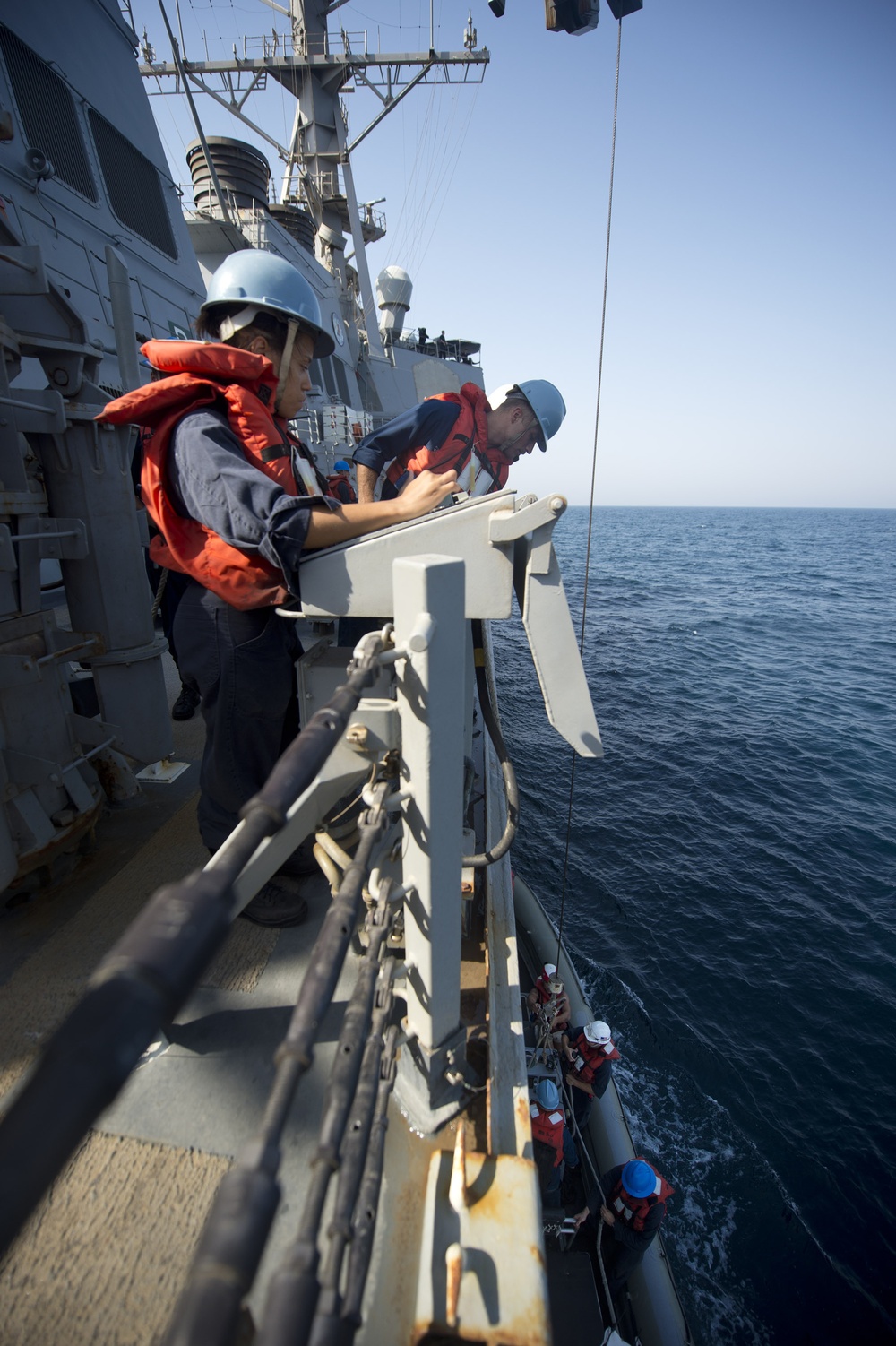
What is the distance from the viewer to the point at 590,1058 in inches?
243

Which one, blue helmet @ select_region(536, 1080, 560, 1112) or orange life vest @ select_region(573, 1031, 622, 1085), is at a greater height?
blue helmet @ select_region(536, 1080, 560, 1112)

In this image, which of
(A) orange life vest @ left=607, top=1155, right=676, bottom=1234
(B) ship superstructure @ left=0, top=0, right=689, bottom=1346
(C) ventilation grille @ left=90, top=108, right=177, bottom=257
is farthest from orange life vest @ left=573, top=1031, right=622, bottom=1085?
(C) ventilation grille @ left=90, top=108, right=177, bottom=257

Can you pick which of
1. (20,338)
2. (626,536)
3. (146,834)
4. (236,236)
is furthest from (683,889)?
(626,536)

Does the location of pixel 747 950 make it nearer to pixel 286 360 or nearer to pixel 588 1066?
pixel 588 1066

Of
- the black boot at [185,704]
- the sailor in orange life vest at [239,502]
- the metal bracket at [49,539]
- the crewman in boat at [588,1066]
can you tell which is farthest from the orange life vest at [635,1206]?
the metal bracket at [49,539]

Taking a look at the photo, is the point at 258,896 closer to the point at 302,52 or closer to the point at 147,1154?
the point at 147,1154

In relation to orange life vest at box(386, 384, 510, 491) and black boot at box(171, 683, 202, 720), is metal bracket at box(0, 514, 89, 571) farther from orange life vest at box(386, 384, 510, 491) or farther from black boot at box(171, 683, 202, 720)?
orange life vest at box(386, 384, 510, 491)

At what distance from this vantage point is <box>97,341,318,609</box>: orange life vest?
2.08 m

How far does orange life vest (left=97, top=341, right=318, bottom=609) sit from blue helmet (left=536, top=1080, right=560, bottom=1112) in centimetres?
543

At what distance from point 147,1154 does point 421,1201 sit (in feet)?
3.01

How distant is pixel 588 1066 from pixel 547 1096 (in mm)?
953

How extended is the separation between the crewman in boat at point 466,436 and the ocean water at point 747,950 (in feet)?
27.5

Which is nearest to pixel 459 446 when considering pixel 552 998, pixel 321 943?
pixel 321 943

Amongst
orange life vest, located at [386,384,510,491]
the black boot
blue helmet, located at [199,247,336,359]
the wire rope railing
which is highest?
blue helmet, located at [199,247,336,359]
